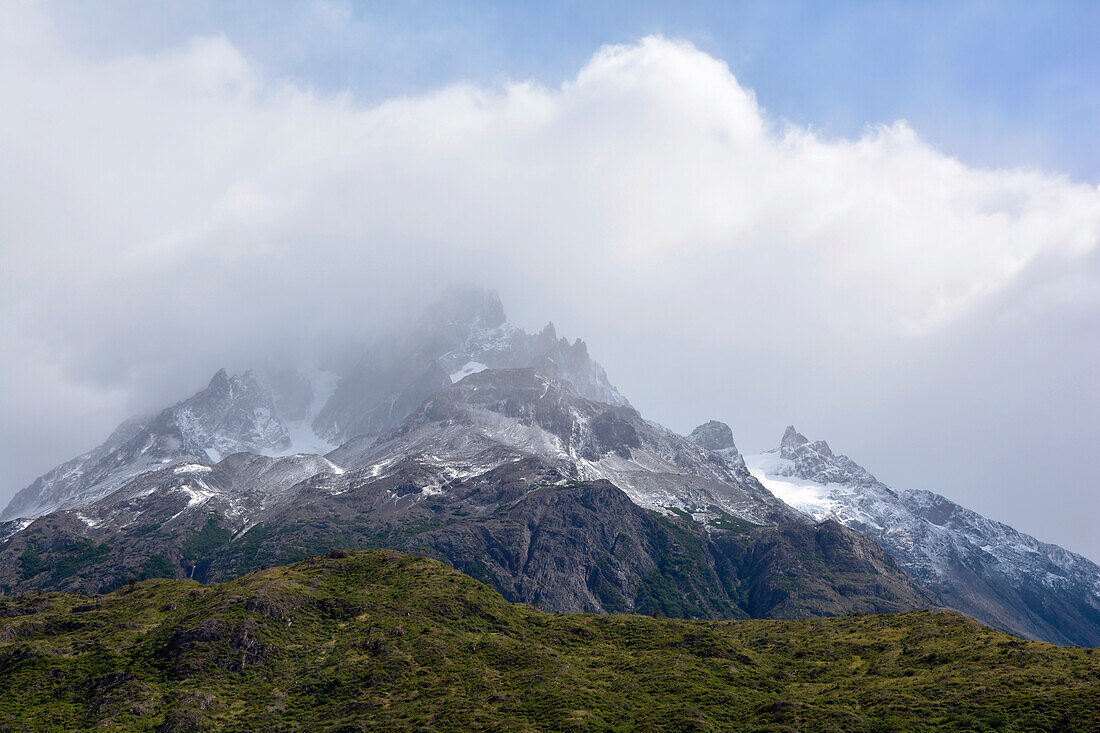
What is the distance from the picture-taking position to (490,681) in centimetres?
17275

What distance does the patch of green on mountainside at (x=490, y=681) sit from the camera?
14750 cm

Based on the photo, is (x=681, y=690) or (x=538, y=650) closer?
(x=681, y=690)

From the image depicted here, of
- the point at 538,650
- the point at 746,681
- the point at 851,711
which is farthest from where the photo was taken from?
the point at 538,650

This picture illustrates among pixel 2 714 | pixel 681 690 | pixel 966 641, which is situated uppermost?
pixel 966 641

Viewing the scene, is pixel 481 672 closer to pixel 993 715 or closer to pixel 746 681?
pixel 746 681

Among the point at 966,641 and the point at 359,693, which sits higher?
the point at 966,641

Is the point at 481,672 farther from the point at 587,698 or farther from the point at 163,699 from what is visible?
the point at 163,699

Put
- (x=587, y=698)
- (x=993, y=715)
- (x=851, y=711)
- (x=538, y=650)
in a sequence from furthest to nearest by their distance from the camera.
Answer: (x=538, y=650) → (x=587, y=698) → (x=851, y=711) → (x=993, y=715)

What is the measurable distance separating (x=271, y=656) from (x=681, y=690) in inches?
3591

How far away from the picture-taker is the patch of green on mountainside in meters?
148

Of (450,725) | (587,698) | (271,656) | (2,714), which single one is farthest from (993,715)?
(2,714)

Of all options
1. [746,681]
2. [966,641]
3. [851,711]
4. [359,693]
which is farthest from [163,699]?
[966,641]

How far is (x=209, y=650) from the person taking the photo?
180875 mm

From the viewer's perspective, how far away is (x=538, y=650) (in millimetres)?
190750
